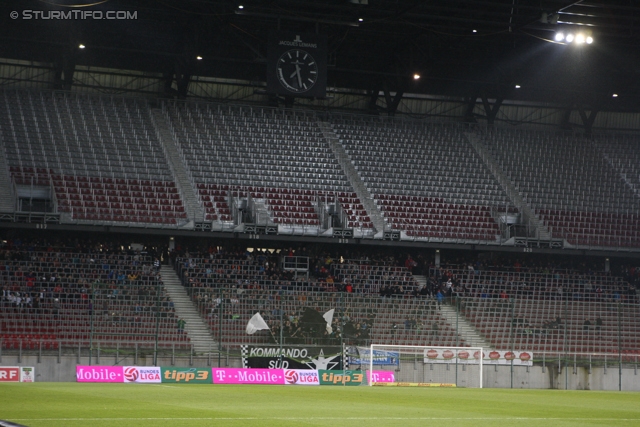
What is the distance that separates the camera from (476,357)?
37.1 metres

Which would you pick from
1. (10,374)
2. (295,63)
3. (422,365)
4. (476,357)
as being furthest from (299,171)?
(10,374)

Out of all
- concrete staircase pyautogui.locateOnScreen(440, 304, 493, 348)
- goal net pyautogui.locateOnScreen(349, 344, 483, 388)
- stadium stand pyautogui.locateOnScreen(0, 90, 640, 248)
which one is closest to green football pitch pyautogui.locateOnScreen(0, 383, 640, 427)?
goal net pyautogui.locateOnScreen(349, 344, 483, 388)

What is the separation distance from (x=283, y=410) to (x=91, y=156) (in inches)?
1276

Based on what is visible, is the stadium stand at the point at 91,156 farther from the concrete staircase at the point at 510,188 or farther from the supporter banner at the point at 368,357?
the concrete staircase at the point at 510,188

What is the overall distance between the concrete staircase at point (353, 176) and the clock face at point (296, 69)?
7918mm

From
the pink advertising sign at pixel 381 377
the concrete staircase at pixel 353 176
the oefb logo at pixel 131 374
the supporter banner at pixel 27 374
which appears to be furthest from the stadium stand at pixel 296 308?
the concrete staircase at pixel 353 176

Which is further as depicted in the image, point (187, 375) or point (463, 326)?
point (463, 326)

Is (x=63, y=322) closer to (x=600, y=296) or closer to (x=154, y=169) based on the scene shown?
(x=154, y=169)

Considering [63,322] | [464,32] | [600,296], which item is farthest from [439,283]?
[63,322]

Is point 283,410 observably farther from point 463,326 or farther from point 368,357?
point 463,326

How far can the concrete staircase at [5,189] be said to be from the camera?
4322cm

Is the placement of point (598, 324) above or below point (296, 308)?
below

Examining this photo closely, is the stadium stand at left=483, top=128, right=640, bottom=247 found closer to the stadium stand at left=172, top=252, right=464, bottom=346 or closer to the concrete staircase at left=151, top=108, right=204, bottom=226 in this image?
the stadium stand at left=172, top=252, right=464, bottom=346

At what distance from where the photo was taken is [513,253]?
170ft
